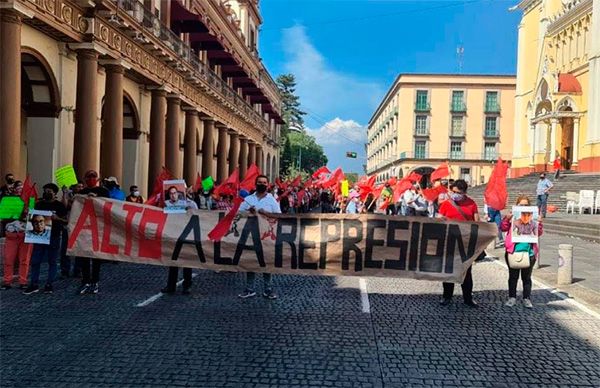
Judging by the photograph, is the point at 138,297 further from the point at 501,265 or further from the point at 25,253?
the point at 501,265

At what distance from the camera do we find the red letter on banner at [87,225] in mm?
8383

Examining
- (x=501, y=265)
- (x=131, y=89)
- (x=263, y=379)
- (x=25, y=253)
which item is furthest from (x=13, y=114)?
(x=501, y=265)

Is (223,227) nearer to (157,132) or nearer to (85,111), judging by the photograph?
(85,111)

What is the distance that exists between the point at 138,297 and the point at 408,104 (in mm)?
83865

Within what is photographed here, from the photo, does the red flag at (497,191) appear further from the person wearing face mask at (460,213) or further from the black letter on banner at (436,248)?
the black letter on banner at (436,248)

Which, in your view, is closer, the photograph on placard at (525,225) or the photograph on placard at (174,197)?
the photograph on placard at (525,225)

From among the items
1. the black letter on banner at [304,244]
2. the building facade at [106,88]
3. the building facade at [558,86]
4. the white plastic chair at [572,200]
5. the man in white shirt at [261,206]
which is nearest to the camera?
→ the black letter on banner at [304,244]

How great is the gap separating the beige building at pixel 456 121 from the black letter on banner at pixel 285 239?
8060 centimetres

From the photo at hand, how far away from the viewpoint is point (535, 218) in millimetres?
8469

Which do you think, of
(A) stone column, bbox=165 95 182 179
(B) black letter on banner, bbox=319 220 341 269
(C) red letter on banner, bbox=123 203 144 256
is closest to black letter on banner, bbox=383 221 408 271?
(B) black letter on banner, bbox=319 220 341 269

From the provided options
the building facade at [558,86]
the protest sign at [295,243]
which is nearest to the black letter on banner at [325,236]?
the protest sign at [295,243]

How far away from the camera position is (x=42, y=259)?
887cm

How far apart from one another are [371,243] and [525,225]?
237cm

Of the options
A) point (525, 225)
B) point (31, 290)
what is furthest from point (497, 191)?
point (31, 290)
